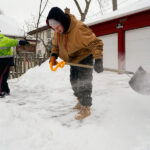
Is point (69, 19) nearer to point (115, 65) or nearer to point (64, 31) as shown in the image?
point (64, 31)

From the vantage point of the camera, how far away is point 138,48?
23.1ft

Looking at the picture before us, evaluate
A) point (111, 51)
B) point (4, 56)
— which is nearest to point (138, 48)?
point (111, 51)

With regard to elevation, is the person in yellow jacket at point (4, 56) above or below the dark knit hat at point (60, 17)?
below

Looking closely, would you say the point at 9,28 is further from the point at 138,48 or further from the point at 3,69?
the point at 3,69

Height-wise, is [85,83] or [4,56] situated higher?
[4,56]

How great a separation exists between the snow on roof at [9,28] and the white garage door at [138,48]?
16.4 meters

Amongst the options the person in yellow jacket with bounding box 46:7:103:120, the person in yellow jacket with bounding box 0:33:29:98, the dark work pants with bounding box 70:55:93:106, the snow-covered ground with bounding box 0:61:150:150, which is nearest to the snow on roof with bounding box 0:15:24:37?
the person in yellow jacket with bounding box 0:33:29:98

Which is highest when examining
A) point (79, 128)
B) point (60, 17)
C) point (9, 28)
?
point (9, 28)

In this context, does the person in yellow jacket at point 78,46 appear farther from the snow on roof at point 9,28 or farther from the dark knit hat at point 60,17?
the snow on roof at point 9,28

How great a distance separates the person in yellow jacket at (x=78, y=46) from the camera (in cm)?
236

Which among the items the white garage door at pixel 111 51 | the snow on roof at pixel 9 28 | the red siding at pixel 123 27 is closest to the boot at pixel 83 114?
the red siding at pixel 123 27

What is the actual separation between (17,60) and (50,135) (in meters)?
7.17

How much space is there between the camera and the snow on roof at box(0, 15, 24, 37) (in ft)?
67.3

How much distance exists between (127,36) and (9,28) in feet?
59.0
